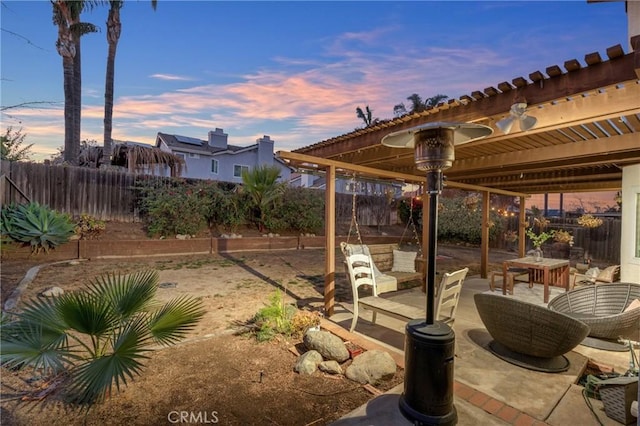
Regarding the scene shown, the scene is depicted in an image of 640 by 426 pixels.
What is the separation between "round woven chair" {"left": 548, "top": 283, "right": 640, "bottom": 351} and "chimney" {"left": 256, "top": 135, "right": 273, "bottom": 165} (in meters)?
22.5

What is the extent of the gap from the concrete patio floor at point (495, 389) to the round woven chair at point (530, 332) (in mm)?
142

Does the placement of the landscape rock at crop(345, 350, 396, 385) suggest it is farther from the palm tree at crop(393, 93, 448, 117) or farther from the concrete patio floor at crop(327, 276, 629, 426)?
the palm tree at crop(393, 93, 448, 117)

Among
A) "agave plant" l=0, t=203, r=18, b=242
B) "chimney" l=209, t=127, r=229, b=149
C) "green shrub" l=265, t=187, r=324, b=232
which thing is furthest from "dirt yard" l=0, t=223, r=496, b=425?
"chimney" l=209, t=127, r=229, b=149

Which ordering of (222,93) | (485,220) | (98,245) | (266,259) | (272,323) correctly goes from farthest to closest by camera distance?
1. (222,93)
2. (266,259)
3. (98,245)
4. (485,220)
5. (272,323)

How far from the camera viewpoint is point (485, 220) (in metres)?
7.26

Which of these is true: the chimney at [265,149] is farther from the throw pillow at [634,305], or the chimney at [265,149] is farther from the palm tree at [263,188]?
the throw pillow at [634,305]

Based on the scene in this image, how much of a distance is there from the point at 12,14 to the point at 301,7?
5.12m

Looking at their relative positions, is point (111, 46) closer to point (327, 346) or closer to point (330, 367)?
point (327, 346)

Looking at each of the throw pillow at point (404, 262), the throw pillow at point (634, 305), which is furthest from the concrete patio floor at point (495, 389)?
the throw pillow at point (404, 262)

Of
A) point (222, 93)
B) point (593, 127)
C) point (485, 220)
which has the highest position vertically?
point (222, 93)

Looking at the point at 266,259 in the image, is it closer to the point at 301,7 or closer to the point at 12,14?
the point at 301,7

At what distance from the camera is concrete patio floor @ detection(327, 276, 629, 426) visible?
220 cm

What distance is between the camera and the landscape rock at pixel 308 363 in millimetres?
2840

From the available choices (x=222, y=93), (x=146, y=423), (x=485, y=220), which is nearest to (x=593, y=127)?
(x=485, y=220)
